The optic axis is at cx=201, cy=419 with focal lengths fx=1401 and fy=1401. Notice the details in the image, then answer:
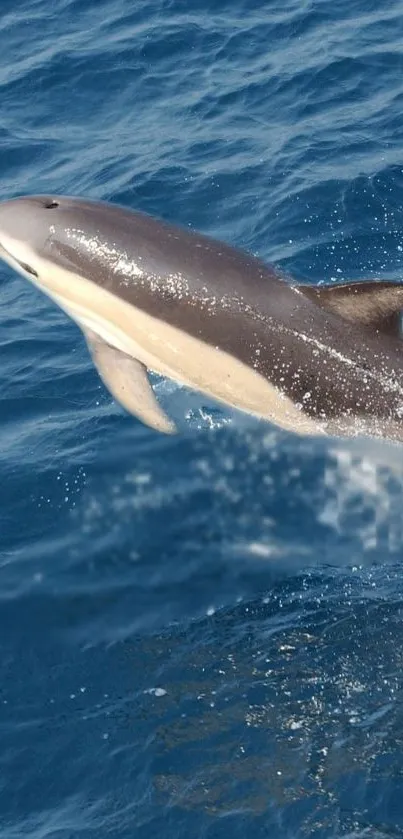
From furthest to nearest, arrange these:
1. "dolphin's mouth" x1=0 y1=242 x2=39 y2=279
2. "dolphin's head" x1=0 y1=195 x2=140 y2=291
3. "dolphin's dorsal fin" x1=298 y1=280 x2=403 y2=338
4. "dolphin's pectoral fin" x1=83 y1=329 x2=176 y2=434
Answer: "dolphin's mouth" x1=0 y1=242 x2=39 y2=279 → "dolphin's pectoral fin" x1=83 y1=329 x2=176 y2=434 → "dolphin's head" x1=0 y1=195 x2=140 y2=291 → "dolphin's dorsal fin" x1=298 y1=280 x2=403 y2=338

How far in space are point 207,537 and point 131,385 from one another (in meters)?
1.44

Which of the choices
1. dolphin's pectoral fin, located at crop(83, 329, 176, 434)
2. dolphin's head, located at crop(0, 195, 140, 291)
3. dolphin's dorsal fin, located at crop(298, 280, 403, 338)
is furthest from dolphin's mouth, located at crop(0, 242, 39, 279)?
dolphin's dorsal fin, located at crop(298, 280, 403, 338)

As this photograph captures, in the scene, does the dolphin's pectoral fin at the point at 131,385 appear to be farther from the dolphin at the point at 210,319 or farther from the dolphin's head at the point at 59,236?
the dolphin's head at the point at 59,236

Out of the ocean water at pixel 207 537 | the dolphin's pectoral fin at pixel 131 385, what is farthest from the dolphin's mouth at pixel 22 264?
the ocean water at pixel 207 537

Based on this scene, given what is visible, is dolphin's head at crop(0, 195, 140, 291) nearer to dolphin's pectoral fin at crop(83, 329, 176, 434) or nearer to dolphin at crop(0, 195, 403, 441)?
dolphin at crop(0, 195, 403, 441)

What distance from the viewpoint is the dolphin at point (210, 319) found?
946 cm

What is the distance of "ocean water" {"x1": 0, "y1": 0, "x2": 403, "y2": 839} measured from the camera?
8711 millimetres

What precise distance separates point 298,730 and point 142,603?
1.99 m

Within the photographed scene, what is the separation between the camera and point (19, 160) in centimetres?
1786

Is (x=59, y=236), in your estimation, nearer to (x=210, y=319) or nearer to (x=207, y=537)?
(x=210, y=319)

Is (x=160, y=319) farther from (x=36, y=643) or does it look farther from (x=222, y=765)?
(x=222, y=765)

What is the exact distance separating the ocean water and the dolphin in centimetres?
86

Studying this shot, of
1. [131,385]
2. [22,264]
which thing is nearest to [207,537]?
[131,385]

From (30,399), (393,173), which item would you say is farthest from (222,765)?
(393,173)
